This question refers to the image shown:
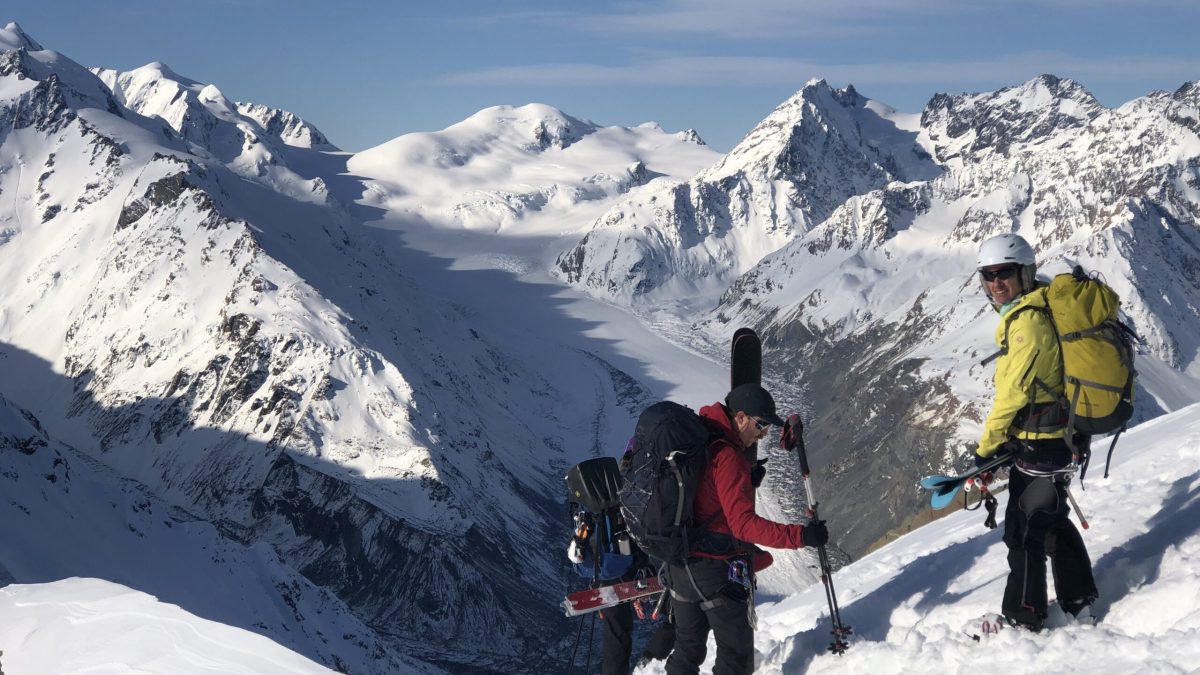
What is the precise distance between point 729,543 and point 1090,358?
504 cm

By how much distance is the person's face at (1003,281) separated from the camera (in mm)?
14825

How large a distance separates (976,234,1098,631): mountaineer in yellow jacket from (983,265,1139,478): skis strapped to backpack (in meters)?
0.14

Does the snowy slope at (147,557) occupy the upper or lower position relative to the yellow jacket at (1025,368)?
lower

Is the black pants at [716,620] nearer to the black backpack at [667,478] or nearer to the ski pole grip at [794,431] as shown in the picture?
the black backpack at [667,478]

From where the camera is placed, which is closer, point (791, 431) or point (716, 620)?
point (716, 620)

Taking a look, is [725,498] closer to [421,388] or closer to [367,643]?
[367,643]

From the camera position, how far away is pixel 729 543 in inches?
577

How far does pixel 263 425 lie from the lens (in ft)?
605

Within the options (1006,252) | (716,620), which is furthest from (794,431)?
(1006,252)

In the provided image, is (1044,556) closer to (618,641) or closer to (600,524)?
(600,524)

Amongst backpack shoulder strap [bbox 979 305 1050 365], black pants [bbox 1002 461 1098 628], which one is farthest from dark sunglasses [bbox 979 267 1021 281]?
black pants [bbox 1002 461 1098 628]

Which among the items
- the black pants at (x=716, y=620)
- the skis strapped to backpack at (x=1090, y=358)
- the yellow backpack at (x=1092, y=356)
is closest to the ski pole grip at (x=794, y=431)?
the black pants at (x=716, y=620)

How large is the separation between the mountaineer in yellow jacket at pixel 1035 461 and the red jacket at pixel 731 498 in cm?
277

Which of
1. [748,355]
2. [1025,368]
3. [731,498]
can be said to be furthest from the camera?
[748,355]
